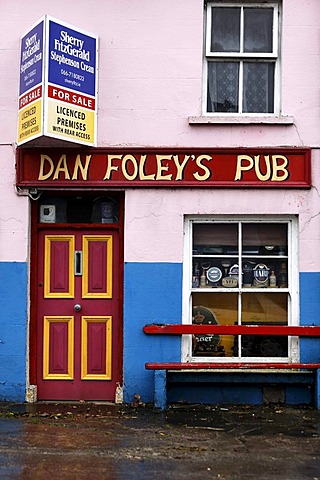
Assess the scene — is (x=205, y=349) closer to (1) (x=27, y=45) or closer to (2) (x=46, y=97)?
(2) (x=46, y=97)

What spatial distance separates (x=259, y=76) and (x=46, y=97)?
9.49 feet

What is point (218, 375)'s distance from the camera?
10.1 m

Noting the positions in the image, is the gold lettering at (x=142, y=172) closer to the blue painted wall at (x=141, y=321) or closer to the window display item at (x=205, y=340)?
the blue painted wall at (x=141, y=321)

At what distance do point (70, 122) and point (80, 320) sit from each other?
2594mm

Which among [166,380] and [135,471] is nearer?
[135,471]

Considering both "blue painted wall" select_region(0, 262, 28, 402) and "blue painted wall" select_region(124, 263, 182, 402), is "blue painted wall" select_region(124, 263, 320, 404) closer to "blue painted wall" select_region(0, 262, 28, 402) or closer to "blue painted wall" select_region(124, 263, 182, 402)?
"blue painted wall" select_region(124, 263, 182, 402)

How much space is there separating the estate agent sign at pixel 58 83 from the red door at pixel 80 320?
1506 millimetres

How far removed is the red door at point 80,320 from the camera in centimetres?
1042

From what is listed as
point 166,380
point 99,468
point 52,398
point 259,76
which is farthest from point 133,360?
point 259,76

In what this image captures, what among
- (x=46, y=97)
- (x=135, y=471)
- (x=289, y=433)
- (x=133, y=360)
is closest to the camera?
(x=135, y=471)

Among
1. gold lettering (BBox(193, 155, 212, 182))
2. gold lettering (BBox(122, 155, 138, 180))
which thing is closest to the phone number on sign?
gold lettering (BBox(122, 155, 138, 180))

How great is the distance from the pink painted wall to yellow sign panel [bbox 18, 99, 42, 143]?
1.30 ft

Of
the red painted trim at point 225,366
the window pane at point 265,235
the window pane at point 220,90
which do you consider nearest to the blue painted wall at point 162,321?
the red painted trim at point 225,366

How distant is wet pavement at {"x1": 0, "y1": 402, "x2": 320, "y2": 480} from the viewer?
285 inches
